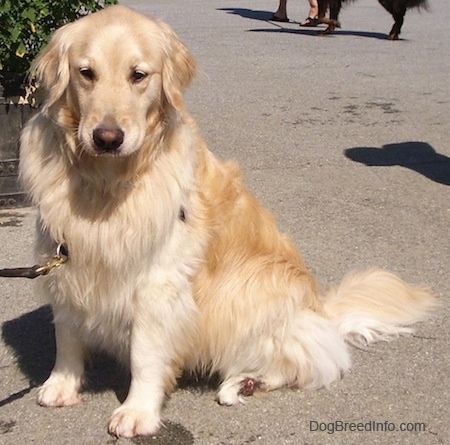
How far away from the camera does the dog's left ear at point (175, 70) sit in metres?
3.18

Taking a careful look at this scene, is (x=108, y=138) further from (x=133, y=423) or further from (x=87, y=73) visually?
(x=133, y=423)

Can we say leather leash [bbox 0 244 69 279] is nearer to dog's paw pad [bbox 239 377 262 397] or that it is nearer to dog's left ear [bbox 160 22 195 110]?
dog's left ear [bbox 160 22 195 110]

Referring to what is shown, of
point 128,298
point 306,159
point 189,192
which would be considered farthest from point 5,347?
point 306,159

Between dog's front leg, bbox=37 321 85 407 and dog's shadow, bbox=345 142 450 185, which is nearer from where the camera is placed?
dog's front leg, bbox=37 321 85 407

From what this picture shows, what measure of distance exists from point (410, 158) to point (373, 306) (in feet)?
11.7

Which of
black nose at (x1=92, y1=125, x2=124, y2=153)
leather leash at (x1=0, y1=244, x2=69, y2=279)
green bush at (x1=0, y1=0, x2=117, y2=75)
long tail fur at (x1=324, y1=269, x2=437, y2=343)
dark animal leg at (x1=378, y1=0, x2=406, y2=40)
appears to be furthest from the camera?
dark animal leg at (x1=378, y1=0, x2=406, y2=40)

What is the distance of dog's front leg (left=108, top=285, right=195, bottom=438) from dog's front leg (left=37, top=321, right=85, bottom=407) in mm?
290

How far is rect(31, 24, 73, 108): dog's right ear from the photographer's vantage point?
121 inches

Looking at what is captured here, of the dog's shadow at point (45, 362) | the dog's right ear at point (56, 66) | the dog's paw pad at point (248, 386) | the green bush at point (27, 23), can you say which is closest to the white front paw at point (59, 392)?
the dog's shadow at point (45, 362)

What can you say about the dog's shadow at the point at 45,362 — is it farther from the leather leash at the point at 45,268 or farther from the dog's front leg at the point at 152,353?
the leather leash at the point at 45,268

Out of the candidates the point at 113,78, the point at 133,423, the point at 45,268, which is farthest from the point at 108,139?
the point at 133,423

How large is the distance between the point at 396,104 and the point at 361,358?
235 inches

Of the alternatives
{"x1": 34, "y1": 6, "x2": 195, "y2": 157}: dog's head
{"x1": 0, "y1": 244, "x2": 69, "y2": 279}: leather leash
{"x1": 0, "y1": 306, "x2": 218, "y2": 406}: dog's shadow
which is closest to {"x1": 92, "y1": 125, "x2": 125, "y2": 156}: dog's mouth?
{"x1": 34, "y1": 6, "x2": 195, "y2": 157}: dog's head

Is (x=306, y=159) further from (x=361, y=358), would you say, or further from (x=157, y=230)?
(x=157, y=230)
